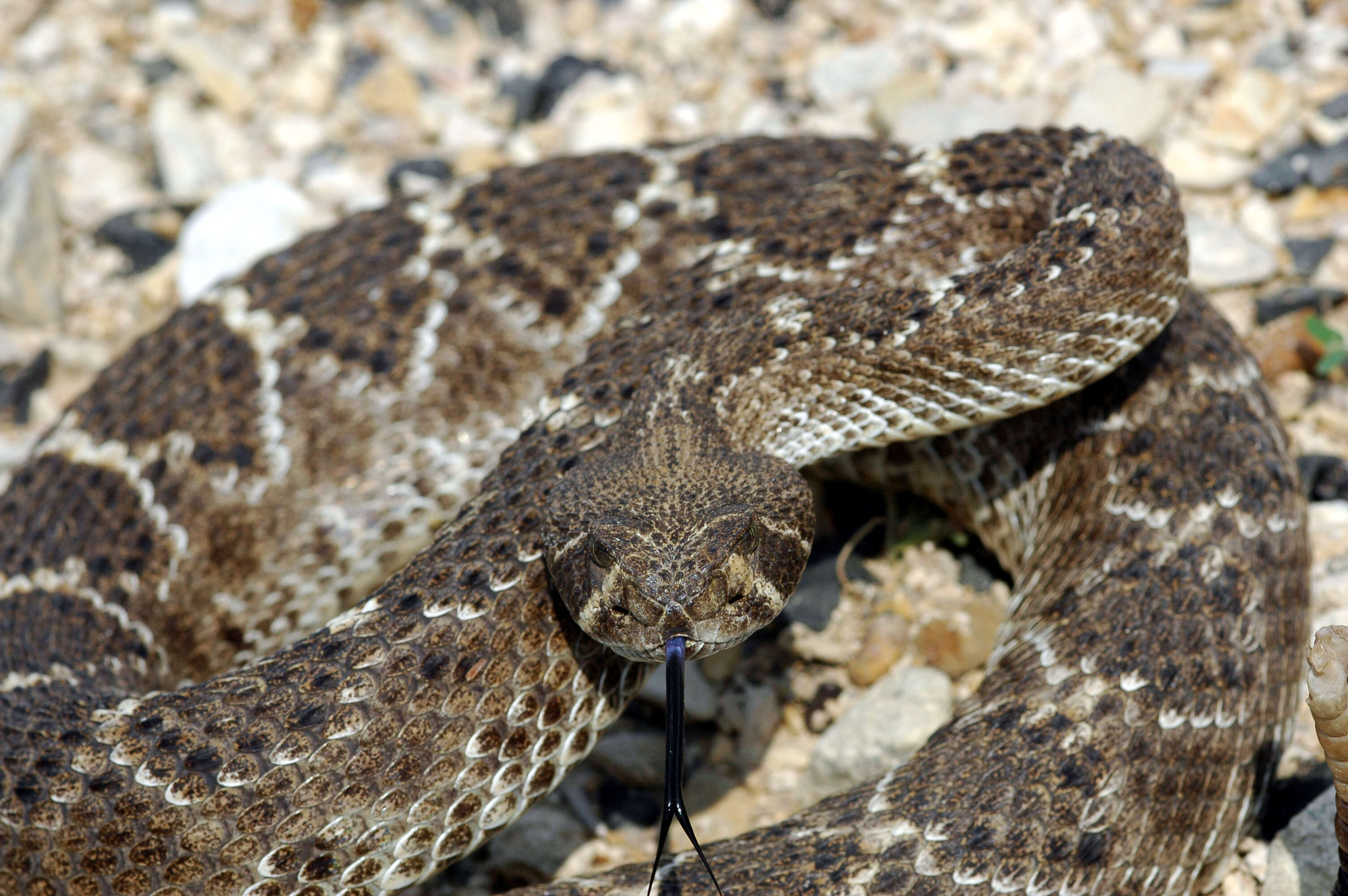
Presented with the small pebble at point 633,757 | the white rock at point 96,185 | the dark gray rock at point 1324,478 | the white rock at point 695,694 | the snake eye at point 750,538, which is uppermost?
the snake eye at point 750,538

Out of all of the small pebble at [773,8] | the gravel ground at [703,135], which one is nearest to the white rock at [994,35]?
the gravel ground at [703,135]

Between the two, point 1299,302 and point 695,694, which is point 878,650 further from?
point 1299,302

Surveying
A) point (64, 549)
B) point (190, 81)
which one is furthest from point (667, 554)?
point (190, 81)

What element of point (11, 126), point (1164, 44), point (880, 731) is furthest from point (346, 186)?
point (880, 731)

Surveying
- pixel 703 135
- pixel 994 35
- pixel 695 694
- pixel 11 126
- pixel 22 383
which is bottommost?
pixel 695 694

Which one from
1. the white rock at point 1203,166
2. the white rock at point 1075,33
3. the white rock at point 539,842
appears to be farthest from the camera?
the white rock at point 1075,33

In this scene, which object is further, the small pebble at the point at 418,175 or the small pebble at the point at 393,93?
the small pebble at the point at 393,93

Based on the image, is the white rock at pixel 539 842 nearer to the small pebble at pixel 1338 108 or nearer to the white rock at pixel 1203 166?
the white rock at pixel 1203 166
